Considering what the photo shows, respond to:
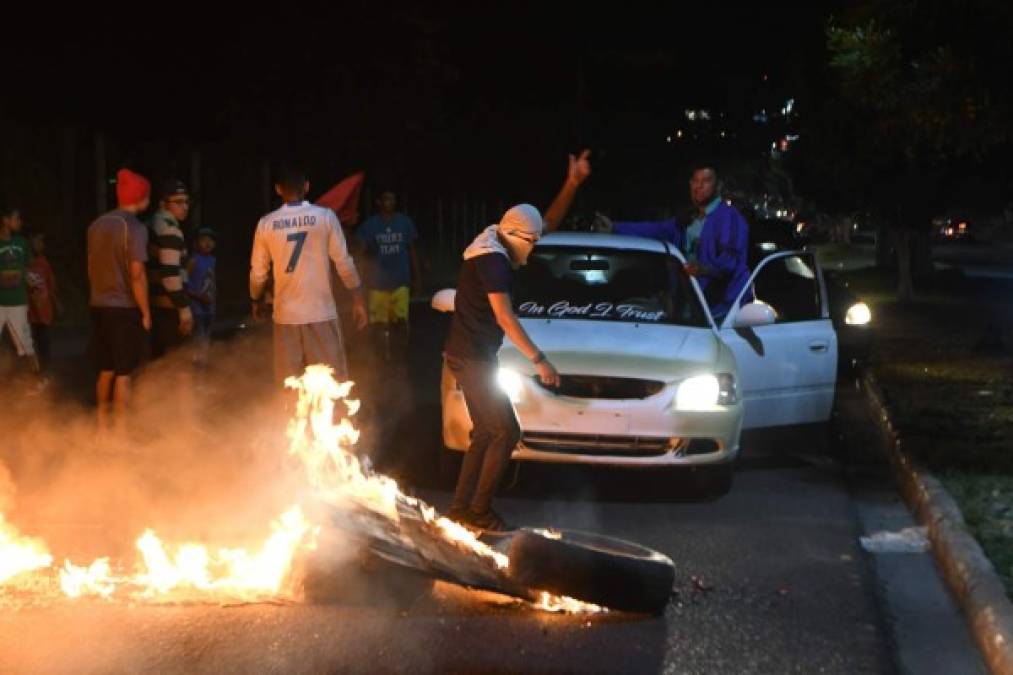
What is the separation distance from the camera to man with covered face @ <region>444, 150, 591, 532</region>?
7473 mm

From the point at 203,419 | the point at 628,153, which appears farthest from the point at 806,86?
the point at 628,153

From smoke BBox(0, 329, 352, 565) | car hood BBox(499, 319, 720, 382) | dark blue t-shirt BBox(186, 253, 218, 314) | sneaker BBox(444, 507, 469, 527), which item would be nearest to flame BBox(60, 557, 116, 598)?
smoke BBox(0, 329, 352, 565)

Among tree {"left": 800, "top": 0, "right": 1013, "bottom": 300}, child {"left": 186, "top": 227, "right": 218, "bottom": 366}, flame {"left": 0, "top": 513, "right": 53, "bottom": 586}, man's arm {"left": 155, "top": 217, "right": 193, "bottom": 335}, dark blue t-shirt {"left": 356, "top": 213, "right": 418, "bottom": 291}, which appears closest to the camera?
flame {"left": 0, "top": 513, "right": 53, "bottom": 586}

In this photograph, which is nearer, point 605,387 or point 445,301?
point 605,387

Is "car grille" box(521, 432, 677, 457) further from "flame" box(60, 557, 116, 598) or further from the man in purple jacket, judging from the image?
"flame" box(60, 557, 116, 598)

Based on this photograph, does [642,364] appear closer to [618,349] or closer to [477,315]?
[618,349]

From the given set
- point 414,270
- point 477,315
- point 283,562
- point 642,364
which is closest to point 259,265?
point 477,315

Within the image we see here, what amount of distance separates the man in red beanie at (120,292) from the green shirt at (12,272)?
238cm

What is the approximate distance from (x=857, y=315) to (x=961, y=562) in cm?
700

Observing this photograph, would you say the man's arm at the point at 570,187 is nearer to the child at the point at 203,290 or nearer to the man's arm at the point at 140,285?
the man's arm at the point at 140,285

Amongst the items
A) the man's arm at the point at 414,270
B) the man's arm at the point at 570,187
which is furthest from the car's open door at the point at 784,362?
the man's arm at the point at 414,270

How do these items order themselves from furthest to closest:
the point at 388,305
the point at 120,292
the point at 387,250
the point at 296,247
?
the point at 388,305 < the point at 387,250 < the point at 120,292 < the point at 296,247

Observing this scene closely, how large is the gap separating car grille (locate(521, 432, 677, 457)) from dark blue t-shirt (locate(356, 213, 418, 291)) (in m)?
5.37

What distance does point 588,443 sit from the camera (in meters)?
8.42
